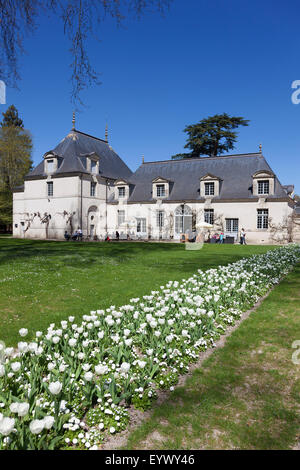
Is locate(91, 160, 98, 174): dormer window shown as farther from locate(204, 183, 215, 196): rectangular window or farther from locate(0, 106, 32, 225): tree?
locate(0, 106, 32, 225): tree

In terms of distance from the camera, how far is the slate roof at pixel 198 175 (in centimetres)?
3084

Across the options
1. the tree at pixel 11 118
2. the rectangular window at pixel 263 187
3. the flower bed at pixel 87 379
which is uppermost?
the tree at pixel 11 118

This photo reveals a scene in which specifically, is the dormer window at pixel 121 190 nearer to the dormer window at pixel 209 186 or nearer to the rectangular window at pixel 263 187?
the dormer window at pixel 209 186

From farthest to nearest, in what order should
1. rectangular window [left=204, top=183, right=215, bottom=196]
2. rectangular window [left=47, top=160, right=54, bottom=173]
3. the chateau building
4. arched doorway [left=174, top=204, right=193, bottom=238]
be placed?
rectangular window [left=47, top=160, right=54, bottom=173] < arched doorway [left=174, top=204, right=193, bottom=238] < rectangular window [left=204, top=183, right=215, bottom=196] < the chateau building

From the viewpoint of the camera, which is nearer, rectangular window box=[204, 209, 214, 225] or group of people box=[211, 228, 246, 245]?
group of people box=[211, 228, 246, 245]

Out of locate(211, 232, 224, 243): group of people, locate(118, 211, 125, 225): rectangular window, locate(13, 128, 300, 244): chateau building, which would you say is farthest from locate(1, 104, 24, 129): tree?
locate(211, 232, 224, 243): group of people

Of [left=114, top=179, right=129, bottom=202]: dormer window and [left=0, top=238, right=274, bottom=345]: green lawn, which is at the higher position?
[left=114, top=179, right=129, bottom=202]: dormer window

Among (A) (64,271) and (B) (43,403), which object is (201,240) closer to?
(A) (64,271)

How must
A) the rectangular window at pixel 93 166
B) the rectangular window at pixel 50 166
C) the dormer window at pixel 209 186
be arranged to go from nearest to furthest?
the dormer window at pixel 209 186, the rectangular window at pixel 50 166, the rectangular window at pixel 93 166

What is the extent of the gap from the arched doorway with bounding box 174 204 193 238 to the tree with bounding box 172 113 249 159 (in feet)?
46.9

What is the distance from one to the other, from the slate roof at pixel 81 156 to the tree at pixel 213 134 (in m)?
10.7

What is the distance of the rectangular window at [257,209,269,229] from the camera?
96.1ft

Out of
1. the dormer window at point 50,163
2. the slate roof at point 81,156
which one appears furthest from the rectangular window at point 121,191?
the dormer window at point 50,163

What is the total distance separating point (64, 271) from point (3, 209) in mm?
40124
